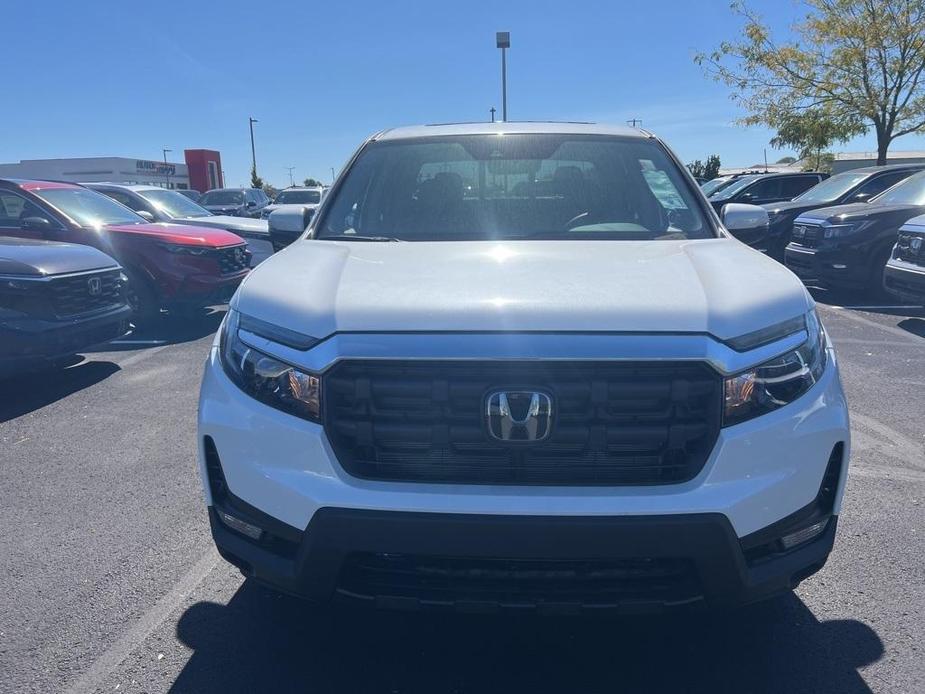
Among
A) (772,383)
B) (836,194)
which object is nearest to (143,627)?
(772,383)

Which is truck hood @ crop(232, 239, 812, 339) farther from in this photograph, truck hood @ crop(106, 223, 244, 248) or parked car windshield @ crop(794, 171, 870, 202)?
parked car windshield @ crop(794, 171, 870, 202)

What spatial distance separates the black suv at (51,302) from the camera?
5.77 m

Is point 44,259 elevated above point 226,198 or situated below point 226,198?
below

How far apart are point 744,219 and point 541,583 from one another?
8.03ft

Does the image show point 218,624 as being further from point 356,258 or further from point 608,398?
point 608,398

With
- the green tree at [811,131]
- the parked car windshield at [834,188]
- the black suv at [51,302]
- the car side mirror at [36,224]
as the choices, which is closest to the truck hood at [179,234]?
the car side mirror at [36,224]

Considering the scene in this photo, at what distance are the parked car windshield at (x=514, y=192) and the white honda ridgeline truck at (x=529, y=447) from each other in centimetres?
98

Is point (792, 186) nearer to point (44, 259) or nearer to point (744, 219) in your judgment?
point (744, 219)

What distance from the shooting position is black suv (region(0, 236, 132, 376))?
5.77 m

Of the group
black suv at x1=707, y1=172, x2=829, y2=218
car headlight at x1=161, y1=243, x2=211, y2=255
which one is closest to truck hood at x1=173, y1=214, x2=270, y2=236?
car headlight at x1=161, y1=243, x2=211, y2=255

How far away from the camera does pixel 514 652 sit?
2652 mm

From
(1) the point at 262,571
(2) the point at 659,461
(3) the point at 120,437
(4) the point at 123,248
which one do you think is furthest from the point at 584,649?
(4) the point at 123,248

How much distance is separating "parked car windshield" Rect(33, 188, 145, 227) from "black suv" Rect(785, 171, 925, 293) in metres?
8.84

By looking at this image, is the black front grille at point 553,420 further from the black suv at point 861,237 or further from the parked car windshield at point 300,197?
the parked car windshield at point 300,197
